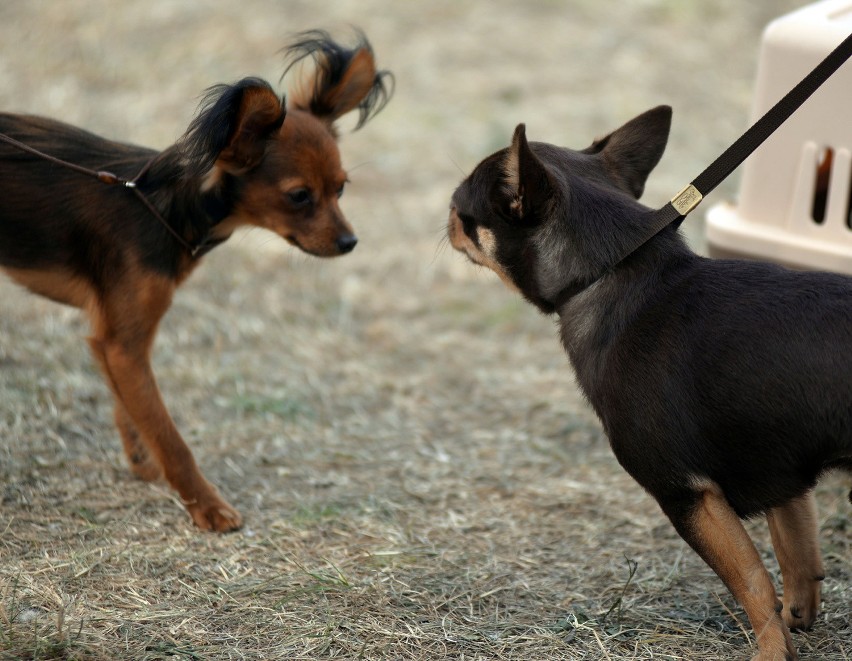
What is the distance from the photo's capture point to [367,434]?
5.54m

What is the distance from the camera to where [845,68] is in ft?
14.5

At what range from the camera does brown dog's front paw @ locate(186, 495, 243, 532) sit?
4.36m

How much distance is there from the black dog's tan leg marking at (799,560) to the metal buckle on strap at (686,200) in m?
1.10

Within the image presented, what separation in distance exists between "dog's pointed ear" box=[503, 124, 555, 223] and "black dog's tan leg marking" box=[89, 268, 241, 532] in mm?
1624

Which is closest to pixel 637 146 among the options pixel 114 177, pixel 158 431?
pixel 114 177

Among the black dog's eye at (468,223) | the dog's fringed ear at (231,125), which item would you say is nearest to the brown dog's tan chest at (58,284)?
the dog's fringed ear at (231,125)

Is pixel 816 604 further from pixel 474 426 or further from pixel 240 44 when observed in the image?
pixel 240 44

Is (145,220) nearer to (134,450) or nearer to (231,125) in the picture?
(231,125)

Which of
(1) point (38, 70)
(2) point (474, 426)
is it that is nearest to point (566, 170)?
(2) point (474, 426)

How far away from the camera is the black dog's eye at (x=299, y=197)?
4430mm

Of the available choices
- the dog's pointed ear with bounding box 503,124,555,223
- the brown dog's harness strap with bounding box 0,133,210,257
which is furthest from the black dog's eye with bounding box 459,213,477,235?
the brown dog's harness strap with bounding box 0,133,210,257

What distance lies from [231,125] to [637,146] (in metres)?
1.57

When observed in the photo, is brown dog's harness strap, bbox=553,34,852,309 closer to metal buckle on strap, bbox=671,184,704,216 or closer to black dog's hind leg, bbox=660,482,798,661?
metal buckle on strap, bbox=671,184,704,216

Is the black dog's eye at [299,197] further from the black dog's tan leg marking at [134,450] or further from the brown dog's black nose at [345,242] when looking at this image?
the black dog's tan leg marking at [134,450]
